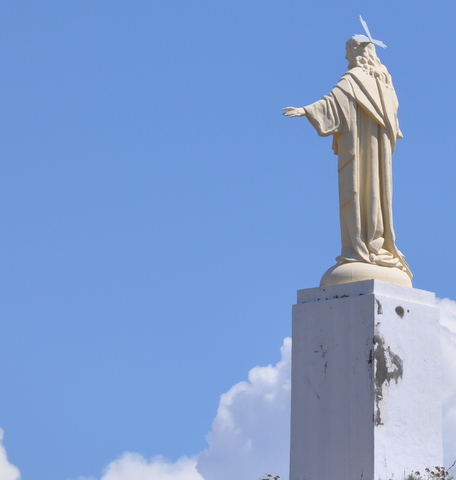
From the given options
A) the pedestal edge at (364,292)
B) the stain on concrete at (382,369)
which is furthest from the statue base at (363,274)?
the stain on concrete at (382,369)

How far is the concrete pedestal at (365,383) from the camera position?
13781 mm

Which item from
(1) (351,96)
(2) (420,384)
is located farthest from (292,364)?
(1) (351,96)

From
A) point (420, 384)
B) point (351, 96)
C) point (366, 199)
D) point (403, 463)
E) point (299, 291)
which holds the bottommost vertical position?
point (403, 463)

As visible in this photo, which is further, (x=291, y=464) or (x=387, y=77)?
(x=387, y=77)

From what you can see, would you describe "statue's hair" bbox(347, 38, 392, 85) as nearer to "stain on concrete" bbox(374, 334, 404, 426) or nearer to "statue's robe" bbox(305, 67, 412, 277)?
"statue's robe" bbox(305, 67, 412, 277)

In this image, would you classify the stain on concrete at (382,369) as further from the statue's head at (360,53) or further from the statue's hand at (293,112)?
the statue's head at (360,53)

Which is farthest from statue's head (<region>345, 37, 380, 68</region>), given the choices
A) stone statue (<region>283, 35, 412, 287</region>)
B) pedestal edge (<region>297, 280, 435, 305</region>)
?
pedestal edge (<region>297, 280, 435, 305</region>)

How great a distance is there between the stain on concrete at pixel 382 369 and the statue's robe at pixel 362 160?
1314 millimetres

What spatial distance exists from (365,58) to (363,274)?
309 cm

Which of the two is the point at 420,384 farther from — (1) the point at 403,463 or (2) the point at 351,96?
(2) the point at 351,96

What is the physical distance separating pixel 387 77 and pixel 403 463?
518 cm

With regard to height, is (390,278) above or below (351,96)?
below

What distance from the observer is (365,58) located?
15.6 m

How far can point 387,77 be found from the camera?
15.6m
